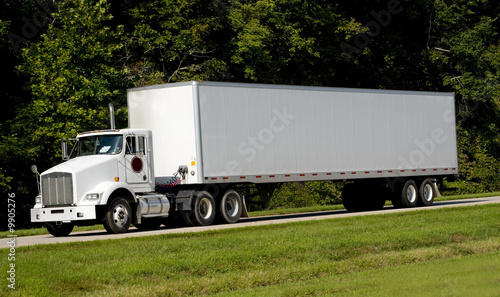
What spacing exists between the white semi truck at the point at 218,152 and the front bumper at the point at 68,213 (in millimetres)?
27

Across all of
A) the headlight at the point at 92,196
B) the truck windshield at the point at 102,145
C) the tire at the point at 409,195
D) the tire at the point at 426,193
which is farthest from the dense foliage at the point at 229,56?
the tire at the point at 426,193

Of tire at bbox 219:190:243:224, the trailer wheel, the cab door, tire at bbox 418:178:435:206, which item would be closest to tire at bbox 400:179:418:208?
tire at bbox 418:178:435:206

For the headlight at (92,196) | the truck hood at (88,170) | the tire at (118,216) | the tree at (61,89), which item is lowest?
the tire at (118,216)

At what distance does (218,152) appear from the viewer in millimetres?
24500

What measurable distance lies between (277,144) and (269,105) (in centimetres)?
130

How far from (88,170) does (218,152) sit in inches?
167

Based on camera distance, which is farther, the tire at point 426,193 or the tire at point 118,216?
the tire at point 426,193

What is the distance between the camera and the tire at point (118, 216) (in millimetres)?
22062

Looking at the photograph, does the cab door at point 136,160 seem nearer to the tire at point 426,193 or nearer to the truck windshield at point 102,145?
the truck windshield at point 102,145

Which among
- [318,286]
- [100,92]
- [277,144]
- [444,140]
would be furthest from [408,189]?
[318,286]

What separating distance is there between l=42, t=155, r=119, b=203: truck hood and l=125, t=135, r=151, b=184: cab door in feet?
1.53

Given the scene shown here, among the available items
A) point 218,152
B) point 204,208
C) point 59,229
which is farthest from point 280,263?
point 59,229

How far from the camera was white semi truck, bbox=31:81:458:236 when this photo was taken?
22.3 metres

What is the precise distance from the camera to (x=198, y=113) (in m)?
24.0
